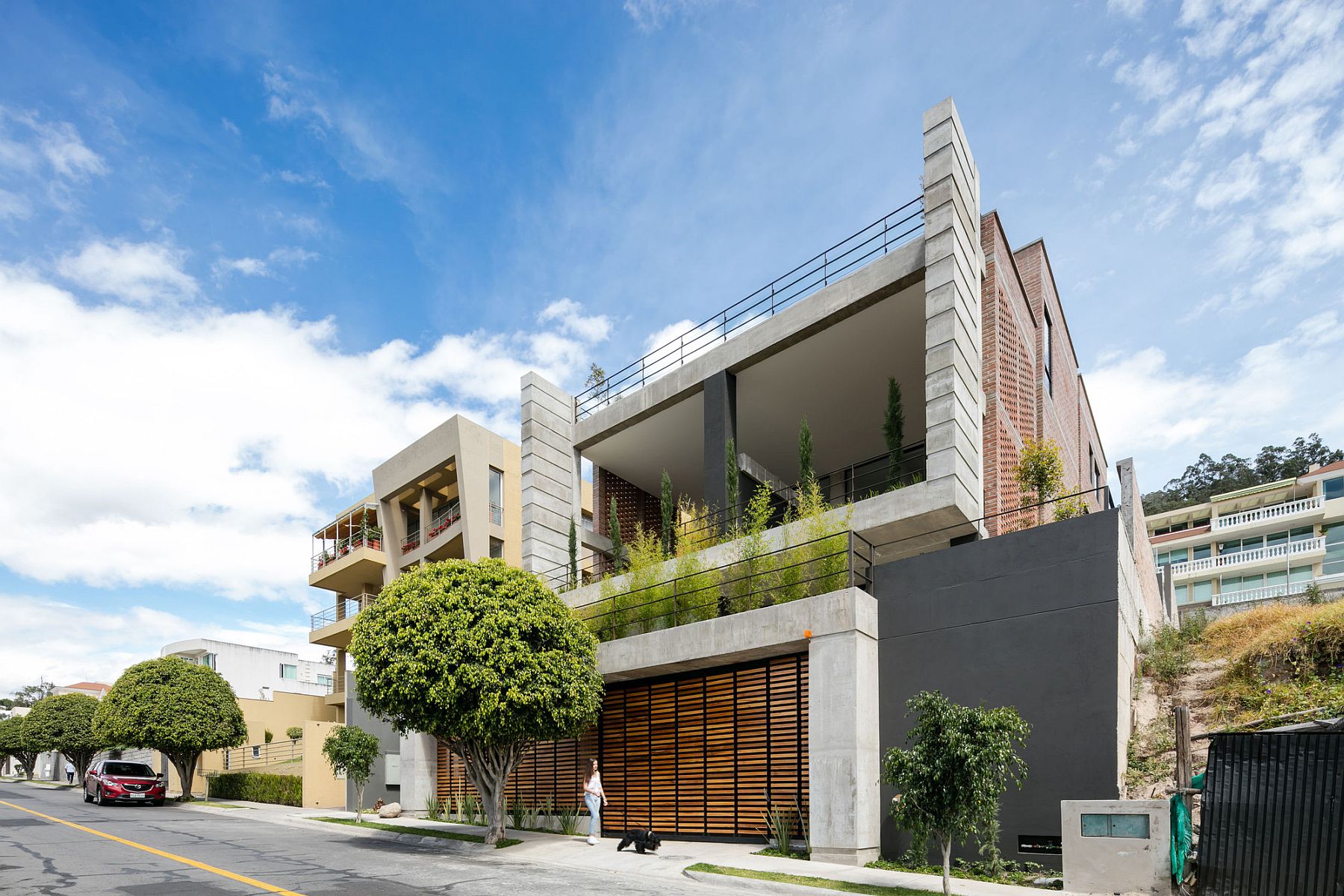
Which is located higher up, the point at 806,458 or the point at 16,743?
the point at 806,458

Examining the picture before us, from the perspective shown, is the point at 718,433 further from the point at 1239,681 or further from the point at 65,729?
the point at 65,729

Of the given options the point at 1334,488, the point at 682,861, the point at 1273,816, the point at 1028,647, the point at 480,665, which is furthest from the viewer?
the point at 1334,488

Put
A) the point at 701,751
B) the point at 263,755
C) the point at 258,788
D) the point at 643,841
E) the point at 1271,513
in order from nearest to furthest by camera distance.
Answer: the point at 643,841 < the point at 701,751 < the point at 258,788 < the point at 263,755 < the point at 1271,513

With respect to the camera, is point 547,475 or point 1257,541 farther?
point 1257,541

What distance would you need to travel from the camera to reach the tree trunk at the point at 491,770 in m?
19.0

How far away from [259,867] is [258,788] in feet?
87.9

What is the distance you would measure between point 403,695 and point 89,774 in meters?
25.2

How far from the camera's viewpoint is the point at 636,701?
68.5 ft

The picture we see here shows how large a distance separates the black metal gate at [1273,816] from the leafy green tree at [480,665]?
11175 millimetres

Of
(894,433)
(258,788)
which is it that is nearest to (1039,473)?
(894,433)

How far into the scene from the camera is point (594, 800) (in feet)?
63.6

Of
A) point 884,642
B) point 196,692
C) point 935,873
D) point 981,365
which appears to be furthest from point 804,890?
point 196,692

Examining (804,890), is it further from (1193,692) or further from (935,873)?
(1193,692)

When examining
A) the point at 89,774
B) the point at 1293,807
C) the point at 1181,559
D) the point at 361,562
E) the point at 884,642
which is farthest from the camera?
the point at 1181,559
